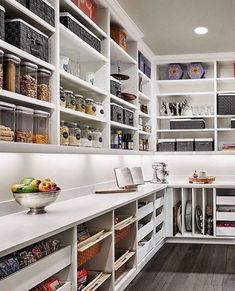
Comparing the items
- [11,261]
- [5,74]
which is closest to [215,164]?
[5,74]

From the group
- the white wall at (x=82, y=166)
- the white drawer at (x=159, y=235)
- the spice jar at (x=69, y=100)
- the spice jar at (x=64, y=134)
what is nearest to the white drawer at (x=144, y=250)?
the white drawer at (x=159, y=235)

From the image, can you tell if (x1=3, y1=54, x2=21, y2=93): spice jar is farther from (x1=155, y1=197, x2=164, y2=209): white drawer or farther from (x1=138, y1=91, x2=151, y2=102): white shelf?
(x1=138, y1=91, x2=151, y2=102): white shelf

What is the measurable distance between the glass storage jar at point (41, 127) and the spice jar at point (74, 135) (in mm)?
467

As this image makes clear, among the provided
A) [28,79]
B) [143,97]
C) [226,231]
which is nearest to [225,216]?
[226,231]

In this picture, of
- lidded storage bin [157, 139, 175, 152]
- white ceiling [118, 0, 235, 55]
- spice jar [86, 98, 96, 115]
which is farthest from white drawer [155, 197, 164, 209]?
white ceiling [118, 0, 235, 55]

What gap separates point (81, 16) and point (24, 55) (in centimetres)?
115

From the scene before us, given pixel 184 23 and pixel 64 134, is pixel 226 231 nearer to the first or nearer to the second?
pixel 184 23

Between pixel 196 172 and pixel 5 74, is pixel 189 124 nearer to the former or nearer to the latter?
pixel 196 172

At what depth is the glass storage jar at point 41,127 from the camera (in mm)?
2846

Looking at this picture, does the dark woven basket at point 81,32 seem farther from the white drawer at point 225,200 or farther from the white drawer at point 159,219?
the white drawer at point 225,200

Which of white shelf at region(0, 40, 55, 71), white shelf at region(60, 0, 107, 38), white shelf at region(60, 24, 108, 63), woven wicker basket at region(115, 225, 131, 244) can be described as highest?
white shelf at region(60, 0, 107, 38)

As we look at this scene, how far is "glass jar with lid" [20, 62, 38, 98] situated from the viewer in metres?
2.67

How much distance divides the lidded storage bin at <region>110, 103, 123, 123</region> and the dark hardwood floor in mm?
1536

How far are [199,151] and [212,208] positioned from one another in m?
0.85
